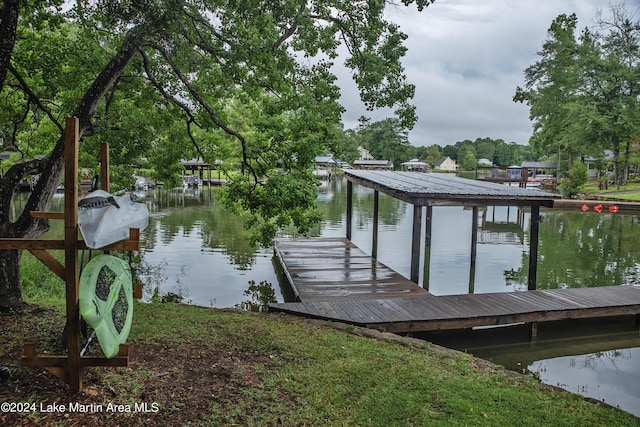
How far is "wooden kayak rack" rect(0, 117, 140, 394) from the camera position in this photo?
10.6ft

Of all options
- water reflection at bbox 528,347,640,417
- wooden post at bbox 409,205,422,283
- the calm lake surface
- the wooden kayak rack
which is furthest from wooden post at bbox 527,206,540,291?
the wooden kayak rack

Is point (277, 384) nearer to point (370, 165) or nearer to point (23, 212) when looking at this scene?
point (23, 212)

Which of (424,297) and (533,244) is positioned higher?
(533,244)

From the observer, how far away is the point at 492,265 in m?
14.7

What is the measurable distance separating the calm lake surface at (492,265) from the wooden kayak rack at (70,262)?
5.94 m

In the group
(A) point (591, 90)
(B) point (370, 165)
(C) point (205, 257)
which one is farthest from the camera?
(B) point (370, 165)

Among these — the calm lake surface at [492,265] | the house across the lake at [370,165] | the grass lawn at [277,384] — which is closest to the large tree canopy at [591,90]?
the calm lake surface at [492,265]

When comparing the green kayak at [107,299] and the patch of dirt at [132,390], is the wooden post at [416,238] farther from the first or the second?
the green kayak at [107,299]

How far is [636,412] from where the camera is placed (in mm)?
5609

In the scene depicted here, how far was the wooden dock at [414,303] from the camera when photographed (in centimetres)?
737

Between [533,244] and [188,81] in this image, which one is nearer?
[188,81]

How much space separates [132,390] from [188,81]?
18.5ft

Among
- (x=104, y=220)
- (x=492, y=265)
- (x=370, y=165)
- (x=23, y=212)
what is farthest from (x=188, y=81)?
(x=370, y=165)

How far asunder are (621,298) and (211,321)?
812 cm
